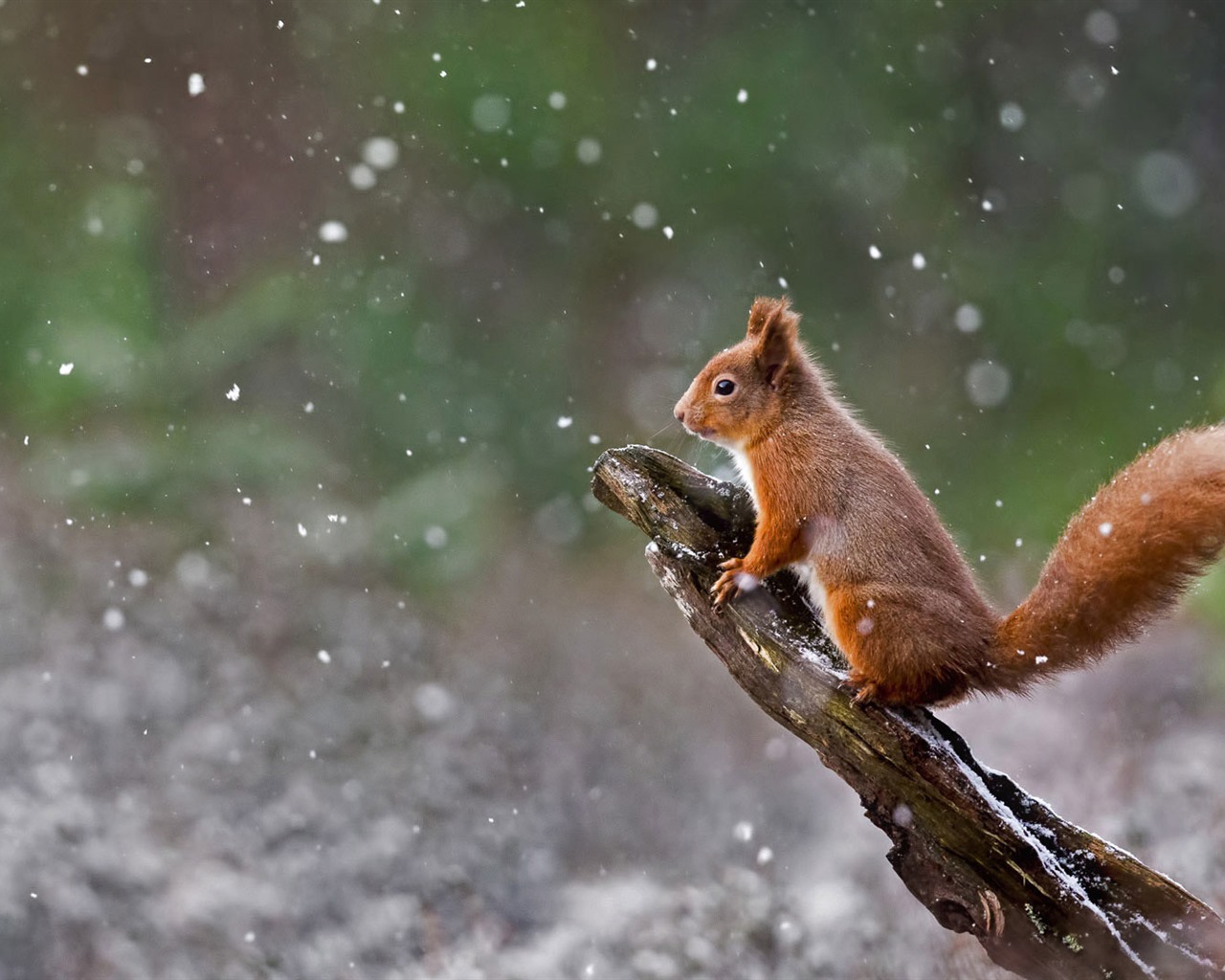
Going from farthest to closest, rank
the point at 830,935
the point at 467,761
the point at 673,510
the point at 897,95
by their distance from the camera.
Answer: the point at 467,761, the point at 897,95, the point at 830,935, the point at 673,510

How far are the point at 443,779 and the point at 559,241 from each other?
156 centimetres

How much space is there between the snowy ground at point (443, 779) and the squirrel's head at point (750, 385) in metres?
1.44

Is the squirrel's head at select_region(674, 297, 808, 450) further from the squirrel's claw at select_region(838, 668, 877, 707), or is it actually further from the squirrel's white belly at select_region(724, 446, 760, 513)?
the squirrel's claw at select_region(838, 668, 877, 707)

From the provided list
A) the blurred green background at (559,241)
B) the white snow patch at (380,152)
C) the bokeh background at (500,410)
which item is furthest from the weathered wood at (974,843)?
the white snow patch at (380,152)

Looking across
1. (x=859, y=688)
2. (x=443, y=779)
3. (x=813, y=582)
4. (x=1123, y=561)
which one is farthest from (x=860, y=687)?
(x=443, y=779)

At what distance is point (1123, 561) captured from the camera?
1.30m

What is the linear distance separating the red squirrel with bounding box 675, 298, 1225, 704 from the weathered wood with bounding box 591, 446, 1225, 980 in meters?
0.04

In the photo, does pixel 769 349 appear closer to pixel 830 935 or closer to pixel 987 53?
pixel 830 935

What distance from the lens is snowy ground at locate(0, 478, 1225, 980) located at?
2.92 meters

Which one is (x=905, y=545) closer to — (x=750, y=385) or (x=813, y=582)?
(x=813, y=582)

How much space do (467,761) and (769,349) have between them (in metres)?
2.20

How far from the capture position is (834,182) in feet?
10.9

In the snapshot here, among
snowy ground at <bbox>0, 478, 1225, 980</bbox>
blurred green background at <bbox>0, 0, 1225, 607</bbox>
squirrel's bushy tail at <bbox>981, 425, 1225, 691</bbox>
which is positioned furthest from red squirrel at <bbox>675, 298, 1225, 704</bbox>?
blurred green background at <bbox>0, 0, 1225, 607</bbox>

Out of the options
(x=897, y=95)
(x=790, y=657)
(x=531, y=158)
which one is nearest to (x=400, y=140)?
(x=531, y=158)
